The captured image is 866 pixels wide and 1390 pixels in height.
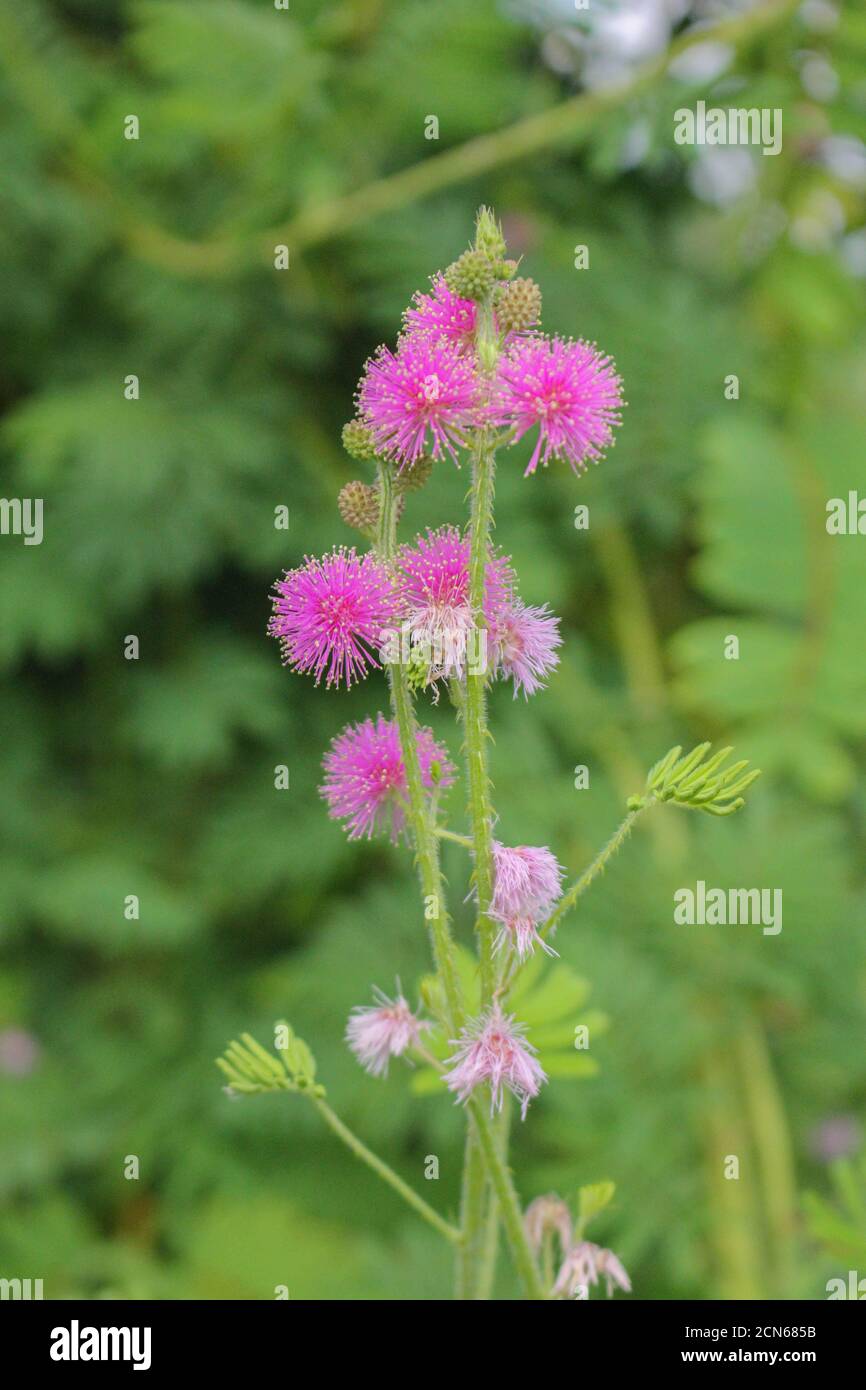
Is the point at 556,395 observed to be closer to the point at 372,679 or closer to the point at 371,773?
the point at 371,773

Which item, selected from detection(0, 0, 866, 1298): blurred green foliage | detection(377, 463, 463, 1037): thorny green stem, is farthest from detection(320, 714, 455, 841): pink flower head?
detection(0, 0, 866, 1298): blurred green foliage

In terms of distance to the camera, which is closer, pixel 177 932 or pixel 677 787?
pixel 677 787

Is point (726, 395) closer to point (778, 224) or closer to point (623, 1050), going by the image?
point (778, 224)

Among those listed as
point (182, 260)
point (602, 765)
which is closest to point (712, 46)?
point (182, 260)

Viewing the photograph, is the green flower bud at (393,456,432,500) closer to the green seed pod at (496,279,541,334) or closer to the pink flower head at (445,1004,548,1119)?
the green seed pod at (496,279,541,334)

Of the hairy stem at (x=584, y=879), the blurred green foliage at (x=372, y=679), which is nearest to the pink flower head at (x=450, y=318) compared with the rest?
the hairy stem at (x=584, y=879)

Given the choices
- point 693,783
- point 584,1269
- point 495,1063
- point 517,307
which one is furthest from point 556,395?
point 584,1269

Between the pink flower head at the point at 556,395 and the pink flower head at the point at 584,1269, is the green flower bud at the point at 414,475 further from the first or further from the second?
the pink flower head at the point at 584,1269
